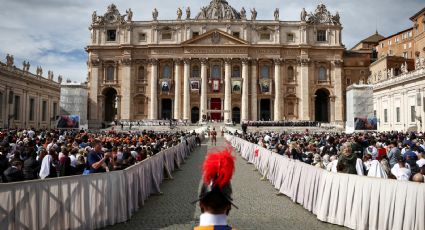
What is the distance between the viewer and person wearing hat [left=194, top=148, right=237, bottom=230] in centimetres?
334

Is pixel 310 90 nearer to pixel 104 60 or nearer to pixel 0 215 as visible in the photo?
pixel 104 60

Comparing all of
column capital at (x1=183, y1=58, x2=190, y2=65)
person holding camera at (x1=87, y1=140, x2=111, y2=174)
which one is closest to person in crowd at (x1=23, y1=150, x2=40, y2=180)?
person holding camera at (x1=87, y1=140, x2=111, y2=174)

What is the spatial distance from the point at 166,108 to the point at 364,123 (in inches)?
1705

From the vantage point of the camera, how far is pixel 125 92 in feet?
239

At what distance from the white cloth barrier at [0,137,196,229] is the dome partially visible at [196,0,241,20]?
69980 millimetres

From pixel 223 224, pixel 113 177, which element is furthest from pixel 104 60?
pixel 223 224

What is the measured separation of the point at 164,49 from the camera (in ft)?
241

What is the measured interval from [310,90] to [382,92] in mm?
21681

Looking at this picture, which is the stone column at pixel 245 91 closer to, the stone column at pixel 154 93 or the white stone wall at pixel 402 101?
the stone column at pixel 154 93

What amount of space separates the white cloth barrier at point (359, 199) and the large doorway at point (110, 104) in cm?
6787

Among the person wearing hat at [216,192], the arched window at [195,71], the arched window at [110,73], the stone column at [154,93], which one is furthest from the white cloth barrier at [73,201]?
the arched window at [110,73]

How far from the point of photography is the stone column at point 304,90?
72.6 m

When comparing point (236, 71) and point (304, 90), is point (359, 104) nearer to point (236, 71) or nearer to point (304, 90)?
point (304, 90)

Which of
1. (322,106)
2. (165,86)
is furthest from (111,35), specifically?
(322,106)
